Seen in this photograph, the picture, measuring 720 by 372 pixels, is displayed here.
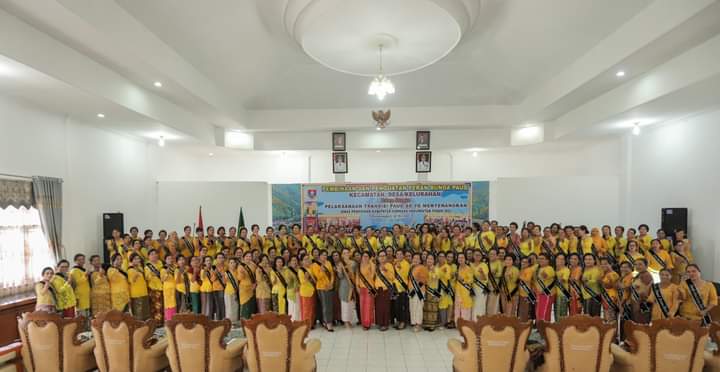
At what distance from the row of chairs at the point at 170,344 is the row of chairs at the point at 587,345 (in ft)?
5.92

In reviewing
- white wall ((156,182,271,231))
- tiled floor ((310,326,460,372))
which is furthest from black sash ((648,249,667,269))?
white wall ((156,182,271,231))

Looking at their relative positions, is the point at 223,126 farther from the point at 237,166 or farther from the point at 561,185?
the point at 561,185

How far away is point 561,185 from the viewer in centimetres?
1177

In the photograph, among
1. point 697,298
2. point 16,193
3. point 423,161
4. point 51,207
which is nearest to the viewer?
point 697,298

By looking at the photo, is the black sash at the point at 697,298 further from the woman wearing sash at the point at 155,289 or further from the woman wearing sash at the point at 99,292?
the woman wearing sash at the point at 99,292

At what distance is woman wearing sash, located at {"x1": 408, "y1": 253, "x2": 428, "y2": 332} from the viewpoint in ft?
20.9

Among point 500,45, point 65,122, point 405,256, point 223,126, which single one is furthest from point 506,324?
point 223,126

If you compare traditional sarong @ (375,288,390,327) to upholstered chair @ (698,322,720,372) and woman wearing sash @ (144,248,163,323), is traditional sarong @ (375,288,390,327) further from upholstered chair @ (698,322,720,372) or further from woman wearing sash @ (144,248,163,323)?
upholstered chair @ (698,322,720,372)

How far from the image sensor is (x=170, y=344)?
4004 mm

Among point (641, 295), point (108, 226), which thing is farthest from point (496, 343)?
point (108, 226)

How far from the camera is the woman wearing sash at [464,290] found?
6.22 metres

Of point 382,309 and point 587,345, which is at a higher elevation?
point 587,345

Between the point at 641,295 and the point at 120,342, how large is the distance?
675cm

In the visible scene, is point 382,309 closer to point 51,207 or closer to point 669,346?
point 669,346
